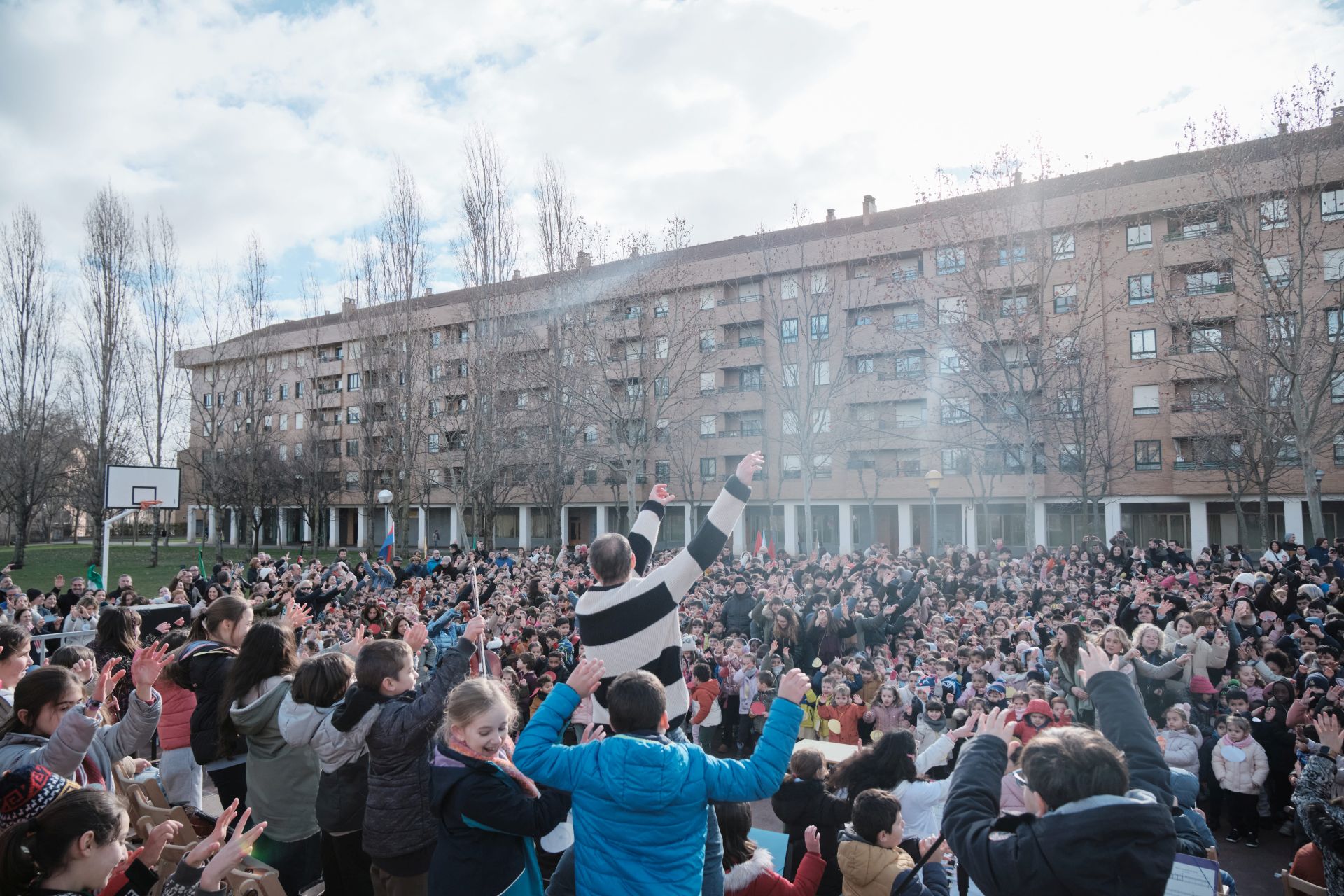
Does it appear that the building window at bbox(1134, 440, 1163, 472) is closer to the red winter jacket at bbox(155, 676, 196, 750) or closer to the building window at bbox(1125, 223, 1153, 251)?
the building window at bbox(1125, 223, 1153, 251)

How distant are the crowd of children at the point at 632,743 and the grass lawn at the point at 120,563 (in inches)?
964

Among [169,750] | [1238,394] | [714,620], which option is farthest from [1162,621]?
[1238,394]

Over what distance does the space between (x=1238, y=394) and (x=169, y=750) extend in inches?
1086

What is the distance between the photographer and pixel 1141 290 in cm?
3188

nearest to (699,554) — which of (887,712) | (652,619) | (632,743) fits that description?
(652,619)

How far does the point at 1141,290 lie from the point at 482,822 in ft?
117

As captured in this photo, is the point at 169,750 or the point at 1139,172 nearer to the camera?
the point at 169,750

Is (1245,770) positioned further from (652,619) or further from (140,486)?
(140,486)

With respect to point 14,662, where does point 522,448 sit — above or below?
above

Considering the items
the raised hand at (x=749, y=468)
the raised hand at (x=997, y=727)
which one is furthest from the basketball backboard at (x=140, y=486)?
the raised hand at (x=997, y=727)

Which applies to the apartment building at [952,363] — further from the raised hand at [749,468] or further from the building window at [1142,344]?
the raised hand at [749,468]

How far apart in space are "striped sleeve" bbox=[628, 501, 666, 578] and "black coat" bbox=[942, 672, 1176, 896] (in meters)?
1.56

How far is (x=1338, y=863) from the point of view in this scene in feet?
12.3

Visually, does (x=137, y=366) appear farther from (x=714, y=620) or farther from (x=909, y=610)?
(x=909, y=610)
